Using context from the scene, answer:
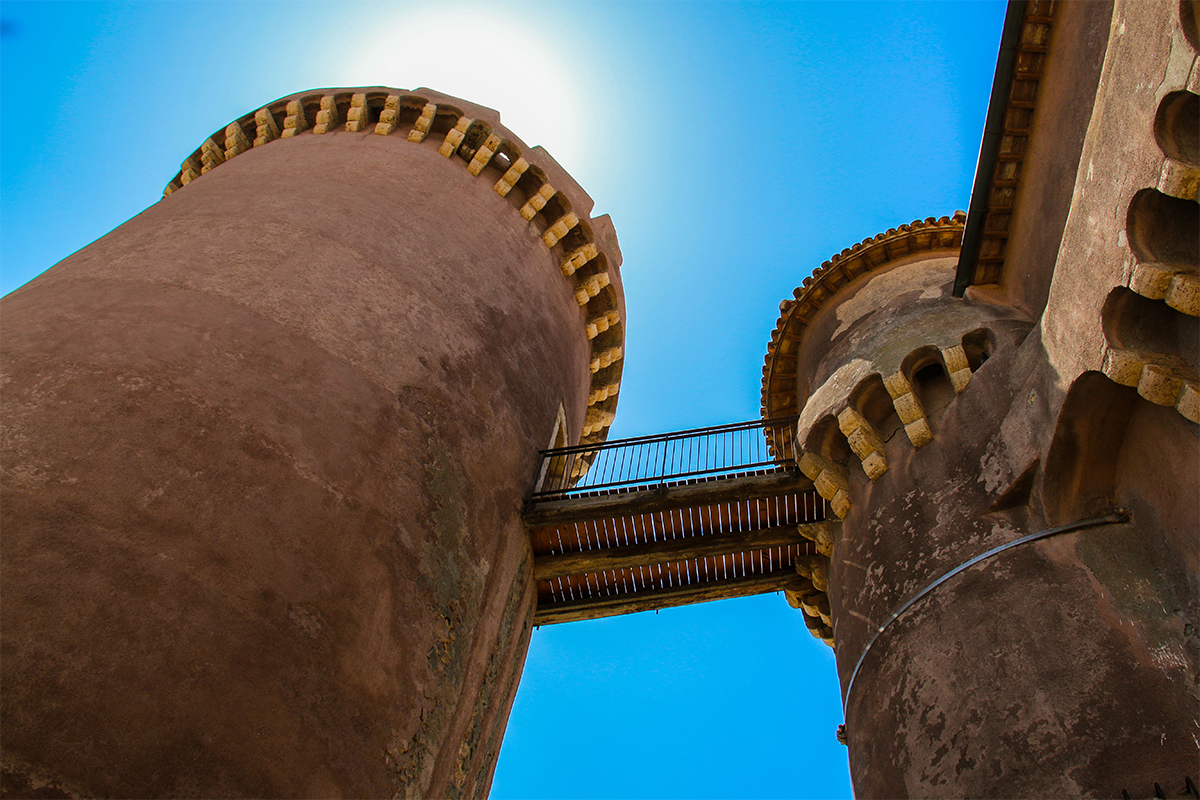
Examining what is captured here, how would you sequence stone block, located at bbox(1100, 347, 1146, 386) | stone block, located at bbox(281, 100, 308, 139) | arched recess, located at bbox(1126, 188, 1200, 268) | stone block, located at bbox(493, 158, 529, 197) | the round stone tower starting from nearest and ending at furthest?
1. arched recess, located at bbox(1126, 188, 1200, 268)
2. the round stone tower
3. stone block, located at bbox(1100, 347, 1146, 386)
4. stone block, located at bbox(493, 158, 529, 197)
5. stone block, located at bbox(281, 100, 308, 139)

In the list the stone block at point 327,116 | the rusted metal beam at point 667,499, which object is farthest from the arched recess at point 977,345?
the stone block at point 327,116

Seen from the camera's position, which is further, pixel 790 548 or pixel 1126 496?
pixel 790 548

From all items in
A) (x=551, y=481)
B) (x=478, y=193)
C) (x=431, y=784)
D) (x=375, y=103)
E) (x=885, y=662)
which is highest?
(x=375, y=103)

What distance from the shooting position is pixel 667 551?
12.7 metres

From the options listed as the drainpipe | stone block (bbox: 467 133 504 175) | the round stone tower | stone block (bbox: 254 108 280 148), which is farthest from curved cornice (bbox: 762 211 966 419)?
stone block (bbox: 254 108 280 148)

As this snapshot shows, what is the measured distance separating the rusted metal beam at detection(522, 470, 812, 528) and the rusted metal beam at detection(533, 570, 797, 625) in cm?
166

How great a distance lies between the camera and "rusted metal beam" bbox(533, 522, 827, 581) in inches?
500

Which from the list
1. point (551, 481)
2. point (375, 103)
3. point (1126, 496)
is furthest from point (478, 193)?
point (1126, 496)

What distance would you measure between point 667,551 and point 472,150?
25.9 ft

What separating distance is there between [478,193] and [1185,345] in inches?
424

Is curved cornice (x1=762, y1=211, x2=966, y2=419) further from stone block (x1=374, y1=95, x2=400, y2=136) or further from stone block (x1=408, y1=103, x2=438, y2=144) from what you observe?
stone block (x1=374, y1=95, x2=400, y2=136)

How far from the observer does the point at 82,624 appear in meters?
6.10

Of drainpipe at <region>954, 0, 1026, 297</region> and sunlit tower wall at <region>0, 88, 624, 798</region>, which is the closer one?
sunlit tower wall at <region>0, 88, 624, 798</region>

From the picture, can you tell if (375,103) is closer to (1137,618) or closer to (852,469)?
(852,469)
